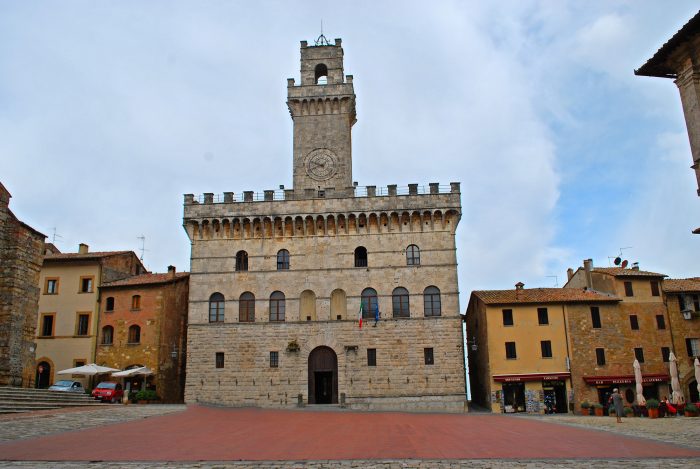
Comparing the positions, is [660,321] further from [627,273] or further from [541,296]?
[541,296]

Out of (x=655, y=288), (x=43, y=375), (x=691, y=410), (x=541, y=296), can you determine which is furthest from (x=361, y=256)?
(x=43, y=375)

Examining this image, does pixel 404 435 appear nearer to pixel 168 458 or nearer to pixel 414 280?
pixel 168 458

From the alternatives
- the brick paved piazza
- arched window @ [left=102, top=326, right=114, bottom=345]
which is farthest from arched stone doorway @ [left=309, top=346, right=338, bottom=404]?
arched window @ [left=102, top=326, right=114, bottom=345]

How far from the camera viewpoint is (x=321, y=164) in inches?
1753

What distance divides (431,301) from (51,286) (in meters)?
28.1

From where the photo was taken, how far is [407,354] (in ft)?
125

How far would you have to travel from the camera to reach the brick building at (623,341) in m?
38.0

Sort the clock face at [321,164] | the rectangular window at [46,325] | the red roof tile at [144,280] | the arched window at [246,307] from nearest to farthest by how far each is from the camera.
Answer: the arched window at [246,307], the red roof tile at [144,280], the rectangular window at [46,325], the clock face at [321,164]

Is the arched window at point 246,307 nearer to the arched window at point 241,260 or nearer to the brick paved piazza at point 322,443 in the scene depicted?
the arched window at point 241,260

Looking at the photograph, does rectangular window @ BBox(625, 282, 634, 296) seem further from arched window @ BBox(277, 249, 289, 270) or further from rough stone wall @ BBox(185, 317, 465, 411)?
arched window @ BBox(277, 249, 289, 270)

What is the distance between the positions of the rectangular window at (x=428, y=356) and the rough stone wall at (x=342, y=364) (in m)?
0.23

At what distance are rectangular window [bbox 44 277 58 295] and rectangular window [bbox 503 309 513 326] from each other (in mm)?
32502

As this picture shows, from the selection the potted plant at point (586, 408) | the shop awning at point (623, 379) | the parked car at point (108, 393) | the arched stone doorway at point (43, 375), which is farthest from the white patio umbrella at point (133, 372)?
Result: the shop awning at point (623, 379)

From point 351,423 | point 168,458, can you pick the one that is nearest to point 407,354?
point 351,423
